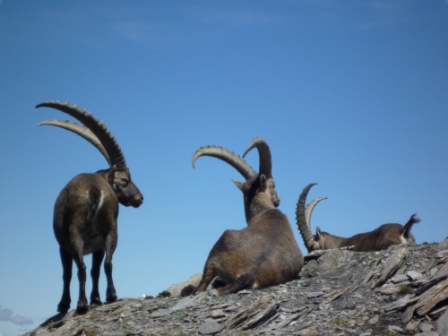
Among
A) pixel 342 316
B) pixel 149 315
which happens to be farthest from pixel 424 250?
pixel 149 315

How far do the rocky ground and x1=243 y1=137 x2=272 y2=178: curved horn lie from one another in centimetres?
446

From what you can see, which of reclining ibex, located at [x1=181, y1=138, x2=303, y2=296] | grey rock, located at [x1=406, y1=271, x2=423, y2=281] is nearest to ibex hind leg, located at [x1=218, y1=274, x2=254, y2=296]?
reclining ibex, located at [x1=181, y1=138, x2=303, y2=296]

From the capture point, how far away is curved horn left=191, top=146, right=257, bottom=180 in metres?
18.3

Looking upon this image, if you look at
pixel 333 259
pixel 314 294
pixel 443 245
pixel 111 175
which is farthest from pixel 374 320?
pixel 111 175

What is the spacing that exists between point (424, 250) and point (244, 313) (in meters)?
4.06

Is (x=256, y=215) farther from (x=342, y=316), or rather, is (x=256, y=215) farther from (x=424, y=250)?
(x=342, y=316)

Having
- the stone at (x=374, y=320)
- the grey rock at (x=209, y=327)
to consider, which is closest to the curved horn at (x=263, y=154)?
the grey rock at (x=209, y=327)

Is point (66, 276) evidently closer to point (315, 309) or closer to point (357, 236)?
point (315, 309)

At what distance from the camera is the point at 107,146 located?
51.5ft

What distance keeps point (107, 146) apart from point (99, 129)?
42 centimetres

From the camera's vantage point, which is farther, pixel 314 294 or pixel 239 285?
pixel 239 285

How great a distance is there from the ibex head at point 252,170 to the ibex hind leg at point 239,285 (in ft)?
15.3

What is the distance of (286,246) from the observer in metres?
14.6

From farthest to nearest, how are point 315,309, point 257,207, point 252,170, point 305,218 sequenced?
point 305,218 < point 252,170 < point 257,207 < point 315,309
